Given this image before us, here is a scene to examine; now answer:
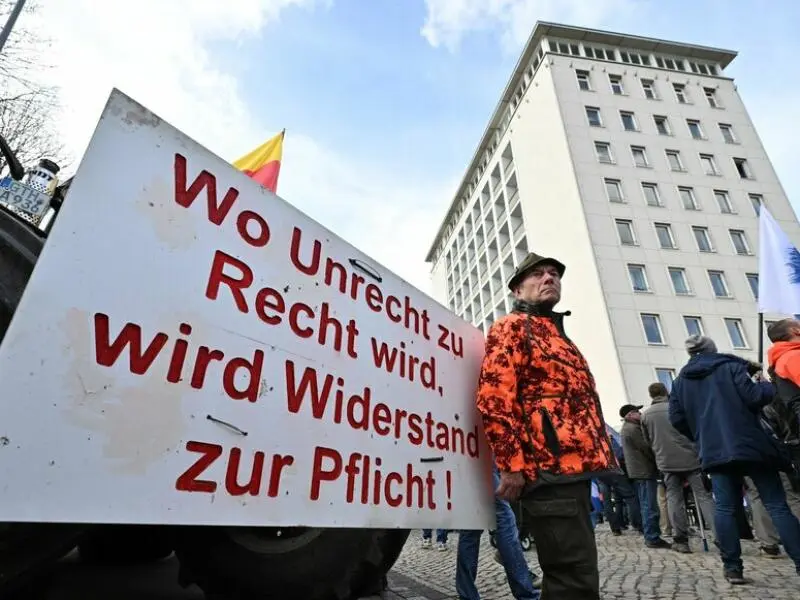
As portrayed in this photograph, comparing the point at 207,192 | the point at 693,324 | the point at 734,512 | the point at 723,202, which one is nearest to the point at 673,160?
the point at 723,202

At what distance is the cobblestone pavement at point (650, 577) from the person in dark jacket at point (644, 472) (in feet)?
0.77

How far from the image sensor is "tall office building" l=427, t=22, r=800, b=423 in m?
20.1

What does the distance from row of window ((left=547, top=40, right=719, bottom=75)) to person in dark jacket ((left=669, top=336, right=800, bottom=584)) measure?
95.6ft

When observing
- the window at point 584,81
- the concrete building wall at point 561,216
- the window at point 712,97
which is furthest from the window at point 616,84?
the window at point 712,97

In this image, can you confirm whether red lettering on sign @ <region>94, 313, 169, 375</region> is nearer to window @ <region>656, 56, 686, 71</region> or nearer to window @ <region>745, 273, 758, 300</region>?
window @ <region>745, 273, 758, 300</region>

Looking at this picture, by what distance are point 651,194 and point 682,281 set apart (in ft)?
16.1

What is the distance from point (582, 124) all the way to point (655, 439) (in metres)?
23.5

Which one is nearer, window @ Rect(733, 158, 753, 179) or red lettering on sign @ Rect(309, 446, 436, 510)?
red lettering on sign @ Rect(309, 446, 436, 510)

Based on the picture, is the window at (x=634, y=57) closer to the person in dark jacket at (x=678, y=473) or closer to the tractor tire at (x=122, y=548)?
the person in dark jacket at (x=678, y=473)

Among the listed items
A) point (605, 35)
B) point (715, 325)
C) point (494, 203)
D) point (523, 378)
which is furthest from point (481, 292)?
point (523, 378)

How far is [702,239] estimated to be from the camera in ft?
74.7

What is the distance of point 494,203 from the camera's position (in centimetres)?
3186

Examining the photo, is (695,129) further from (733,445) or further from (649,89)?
(733,445)

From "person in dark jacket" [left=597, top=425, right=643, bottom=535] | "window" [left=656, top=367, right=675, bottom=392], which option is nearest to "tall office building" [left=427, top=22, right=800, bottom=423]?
"window" [left=656, top=367, right=675, bottom=392]
